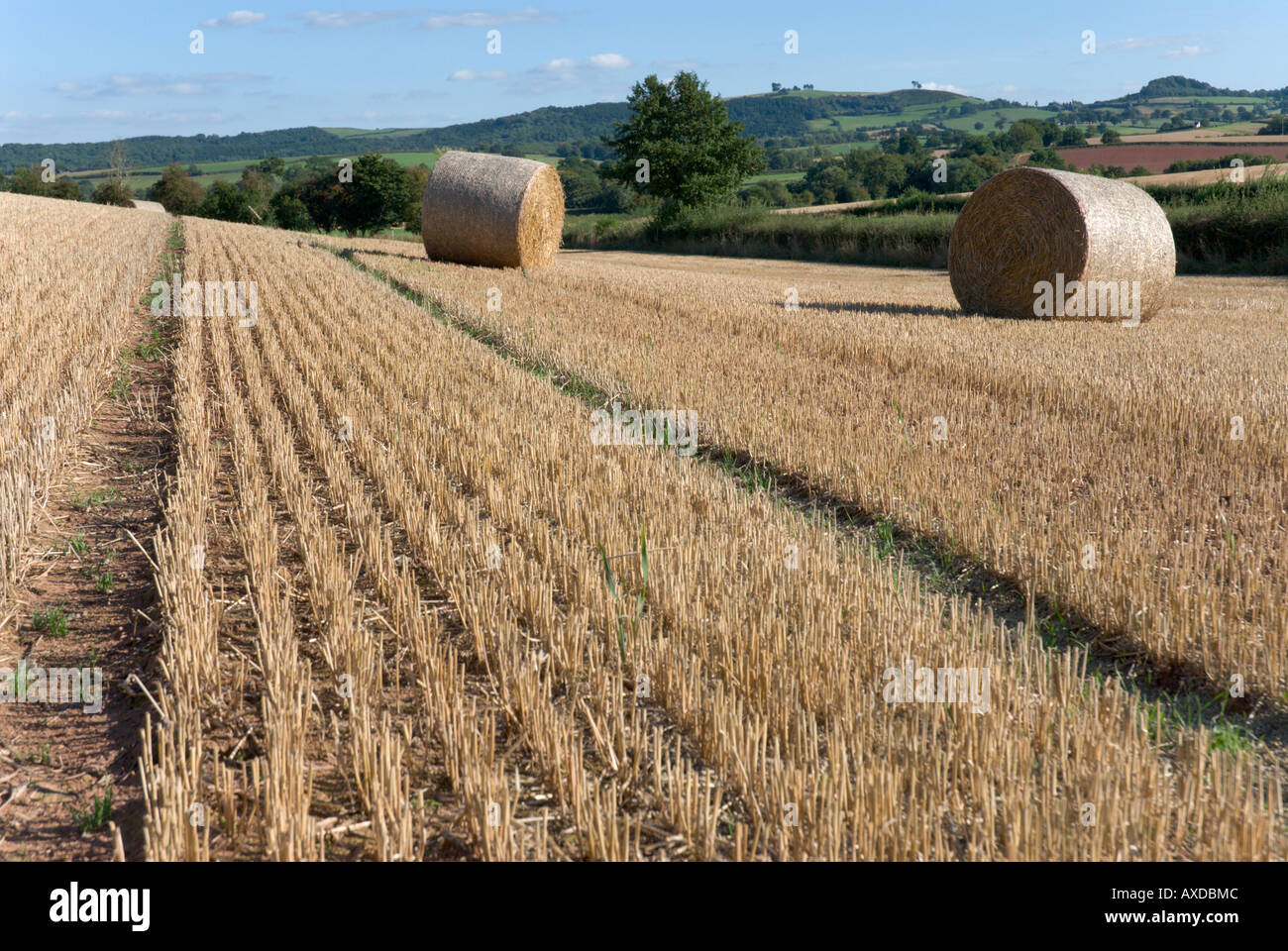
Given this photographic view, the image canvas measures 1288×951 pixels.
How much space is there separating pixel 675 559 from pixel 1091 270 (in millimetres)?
9714

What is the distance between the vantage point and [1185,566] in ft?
14.4

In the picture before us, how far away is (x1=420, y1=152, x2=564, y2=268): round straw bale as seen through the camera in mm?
18469

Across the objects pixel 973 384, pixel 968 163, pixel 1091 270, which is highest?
pixel 968 163

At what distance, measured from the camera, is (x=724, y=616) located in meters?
4.01

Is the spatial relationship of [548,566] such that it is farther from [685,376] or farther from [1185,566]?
[685,376]

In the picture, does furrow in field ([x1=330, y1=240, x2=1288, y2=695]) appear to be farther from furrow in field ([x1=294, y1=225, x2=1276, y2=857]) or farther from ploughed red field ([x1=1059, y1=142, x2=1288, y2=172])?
ploughed red field ([x1=1059, y1=142, x2=1288, y2=172])

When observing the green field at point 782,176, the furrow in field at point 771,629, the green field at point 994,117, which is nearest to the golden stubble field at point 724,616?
the furrow in field at point 771,629

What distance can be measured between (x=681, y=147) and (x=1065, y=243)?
33.8 m

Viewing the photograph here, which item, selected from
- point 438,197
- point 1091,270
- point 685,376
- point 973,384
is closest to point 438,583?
point 685,376

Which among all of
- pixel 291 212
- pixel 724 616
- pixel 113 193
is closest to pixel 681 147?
pixel 291 212

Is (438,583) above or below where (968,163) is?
below

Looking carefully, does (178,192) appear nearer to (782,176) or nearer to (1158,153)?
(782,176)

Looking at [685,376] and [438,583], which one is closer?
[438,583]
